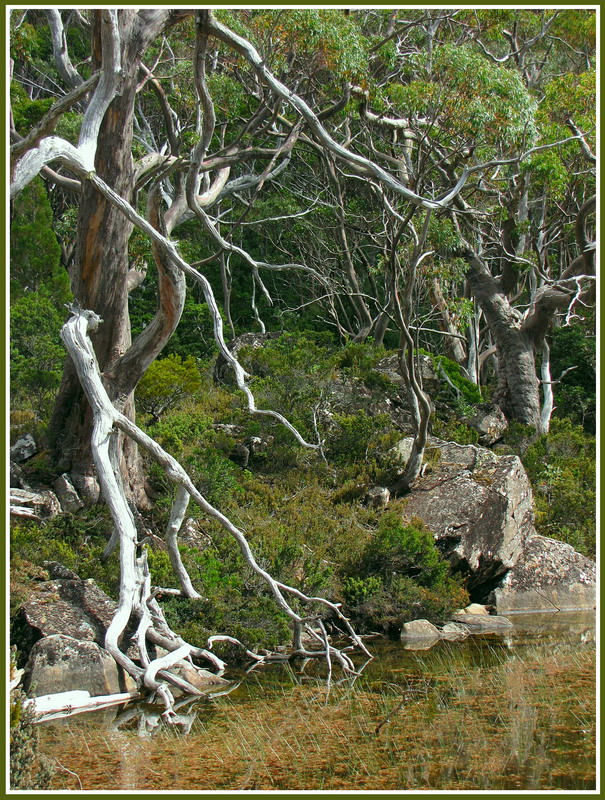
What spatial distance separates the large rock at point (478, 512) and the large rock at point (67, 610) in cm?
483

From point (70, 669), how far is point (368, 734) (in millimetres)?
2713

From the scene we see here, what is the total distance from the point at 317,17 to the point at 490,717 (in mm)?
9335

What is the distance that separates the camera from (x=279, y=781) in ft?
17.8

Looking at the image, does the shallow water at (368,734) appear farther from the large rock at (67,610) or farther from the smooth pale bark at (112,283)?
the smooth pale bark at (112,283)

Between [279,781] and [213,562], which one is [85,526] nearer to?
[213,562]

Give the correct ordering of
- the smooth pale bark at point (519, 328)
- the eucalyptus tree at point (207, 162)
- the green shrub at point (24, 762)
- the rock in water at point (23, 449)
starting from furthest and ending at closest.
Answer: the smooth pale bark at point (519, 328) → the rock in water at point (23, 449) → the eucalyptus tree at point (207, 162) → the green shrub at point (24, 762)

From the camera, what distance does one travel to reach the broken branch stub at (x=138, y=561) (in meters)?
7.20

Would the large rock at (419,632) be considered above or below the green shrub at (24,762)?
below

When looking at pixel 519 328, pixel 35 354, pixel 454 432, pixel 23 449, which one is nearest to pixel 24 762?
pixel 23 449

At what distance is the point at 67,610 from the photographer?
8.17 meters

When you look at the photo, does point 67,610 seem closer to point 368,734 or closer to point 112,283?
point 368,734

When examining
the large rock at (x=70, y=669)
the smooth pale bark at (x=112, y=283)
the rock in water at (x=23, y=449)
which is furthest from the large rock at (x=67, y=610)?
the rock in water at (x=23, y=449)

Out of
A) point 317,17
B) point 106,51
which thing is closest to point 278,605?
point 106,51

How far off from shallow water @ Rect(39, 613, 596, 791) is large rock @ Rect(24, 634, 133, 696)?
396 mm
